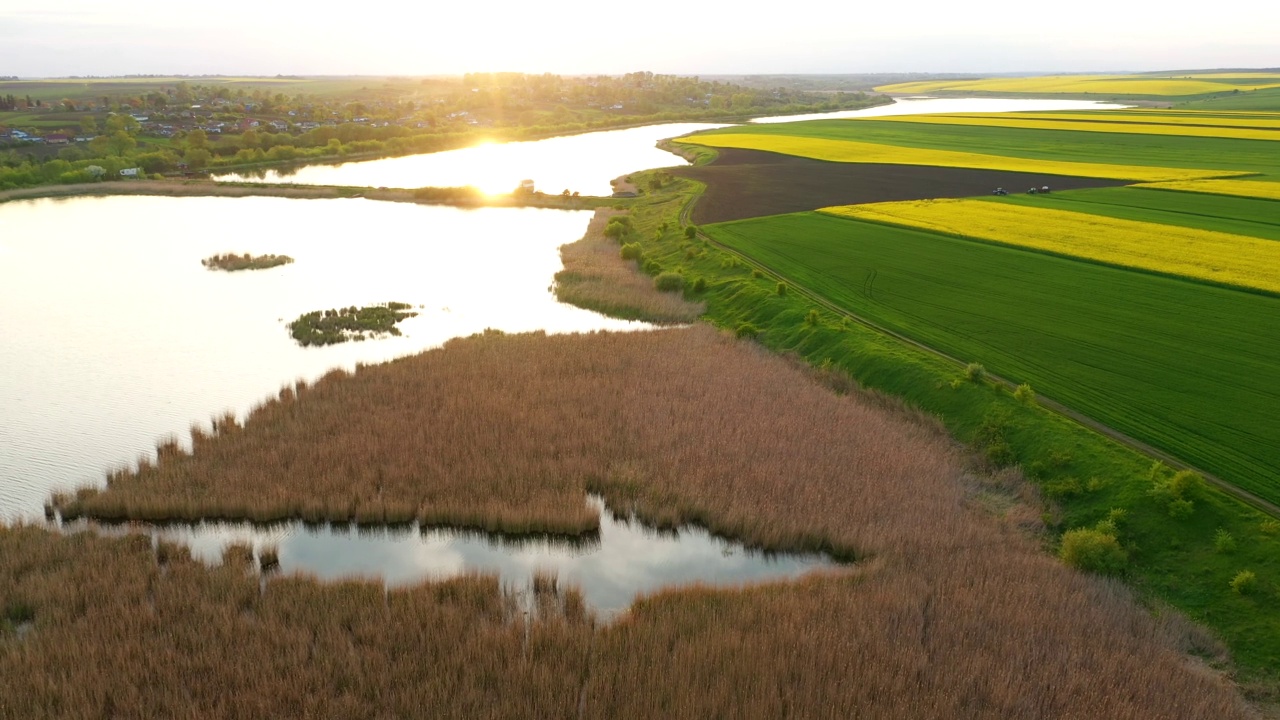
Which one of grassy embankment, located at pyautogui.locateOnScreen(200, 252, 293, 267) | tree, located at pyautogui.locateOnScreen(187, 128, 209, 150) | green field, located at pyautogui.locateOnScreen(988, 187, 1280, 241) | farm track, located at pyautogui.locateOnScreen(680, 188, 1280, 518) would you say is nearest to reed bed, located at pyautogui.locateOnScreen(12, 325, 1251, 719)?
farm track, located at pyautogui.locateOnScreen(680, 188, 1280, 518)

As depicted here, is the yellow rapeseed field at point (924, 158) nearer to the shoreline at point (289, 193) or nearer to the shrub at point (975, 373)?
the shoreline at point (289, 193)

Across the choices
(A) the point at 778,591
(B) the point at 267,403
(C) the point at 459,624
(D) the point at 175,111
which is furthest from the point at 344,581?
(D) the point at 175,111

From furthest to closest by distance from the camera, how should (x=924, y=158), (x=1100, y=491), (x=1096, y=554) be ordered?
(x=924, y=158)
(x=1100, y=491)
(x=1096, y=554)

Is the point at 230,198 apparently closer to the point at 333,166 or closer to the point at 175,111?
the point at 333,166

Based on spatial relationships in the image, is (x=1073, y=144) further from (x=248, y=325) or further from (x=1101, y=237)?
(x=248, y=325)

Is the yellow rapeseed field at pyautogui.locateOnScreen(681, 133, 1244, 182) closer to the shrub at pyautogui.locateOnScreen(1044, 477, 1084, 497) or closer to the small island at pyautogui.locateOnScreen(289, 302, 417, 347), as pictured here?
the shrub at pyautogui.locateOnScreen(1044, 477, 1084, 497)

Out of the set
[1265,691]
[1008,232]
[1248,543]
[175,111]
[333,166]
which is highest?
[175,111]

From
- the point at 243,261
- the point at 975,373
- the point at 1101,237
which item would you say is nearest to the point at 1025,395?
the point at 975,373
